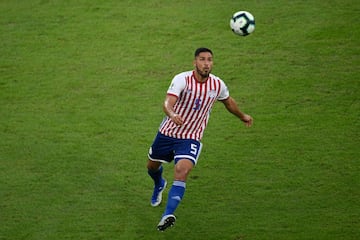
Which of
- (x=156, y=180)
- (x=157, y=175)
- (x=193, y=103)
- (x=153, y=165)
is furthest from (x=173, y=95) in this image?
(x=156, y=180)

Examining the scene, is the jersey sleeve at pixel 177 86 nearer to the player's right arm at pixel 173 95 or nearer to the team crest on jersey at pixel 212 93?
the player's right arm at pixel 173 95

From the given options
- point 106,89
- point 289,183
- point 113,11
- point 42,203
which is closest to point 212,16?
point 113,11

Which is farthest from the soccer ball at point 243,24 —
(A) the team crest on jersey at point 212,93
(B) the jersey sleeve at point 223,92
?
(A) the team crest on jersey at point 212,93

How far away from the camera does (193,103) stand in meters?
8.73

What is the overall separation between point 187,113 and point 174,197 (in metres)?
1.10

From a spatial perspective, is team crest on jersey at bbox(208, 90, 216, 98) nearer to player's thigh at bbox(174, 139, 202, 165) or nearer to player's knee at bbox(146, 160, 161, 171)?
player's thigh at bbox(174, 139, 202, 165)

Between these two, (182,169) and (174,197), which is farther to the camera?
(182,169)

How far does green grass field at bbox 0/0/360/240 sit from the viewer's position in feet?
29.9

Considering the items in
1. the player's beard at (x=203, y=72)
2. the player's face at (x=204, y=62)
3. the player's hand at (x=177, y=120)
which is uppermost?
the player's face at (x=204, y=62)

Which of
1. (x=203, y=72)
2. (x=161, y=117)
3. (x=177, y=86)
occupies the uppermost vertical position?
(x=203, y=72)

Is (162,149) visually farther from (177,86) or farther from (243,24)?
(243,24)

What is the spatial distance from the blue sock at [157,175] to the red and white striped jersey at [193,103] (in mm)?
660

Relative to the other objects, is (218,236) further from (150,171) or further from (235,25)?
(235,25)

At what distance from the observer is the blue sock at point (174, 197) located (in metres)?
8.22
